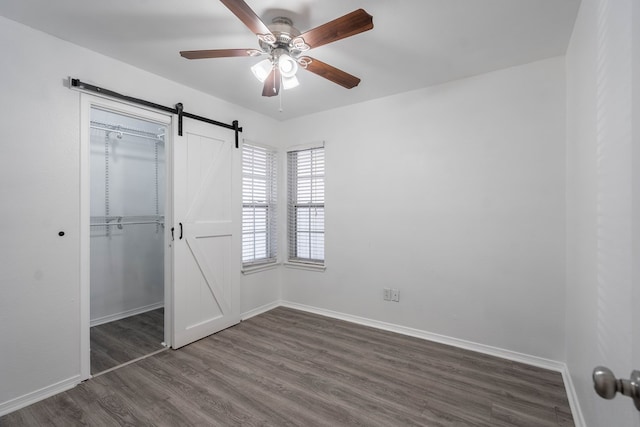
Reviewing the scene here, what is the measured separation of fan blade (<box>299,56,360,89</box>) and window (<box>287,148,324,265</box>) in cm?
166

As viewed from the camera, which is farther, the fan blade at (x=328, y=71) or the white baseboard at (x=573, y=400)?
the fan blade at (x=328, y=71)

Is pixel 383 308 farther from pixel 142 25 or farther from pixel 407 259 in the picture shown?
pixel 142 25

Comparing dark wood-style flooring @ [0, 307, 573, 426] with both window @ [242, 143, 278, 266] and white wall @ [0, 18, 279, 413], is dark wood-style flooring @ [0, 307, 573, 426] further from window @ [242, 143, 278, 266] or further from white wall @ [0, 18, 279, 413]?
window @ [242, 143, 278, 266]

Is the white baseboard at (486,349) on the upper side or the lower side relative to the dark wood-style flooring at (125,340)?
upper

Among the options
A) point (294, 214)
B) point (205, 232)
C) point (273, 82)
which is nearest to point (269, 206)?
point (294, 214)

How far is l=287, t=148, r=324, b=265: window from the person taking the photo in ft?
12.9

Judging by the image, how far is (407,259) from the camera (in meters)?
3.21

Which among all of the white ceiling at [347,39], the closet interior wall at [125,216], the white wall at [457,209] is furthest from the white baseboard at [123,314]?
the white ceiling at [347,39]

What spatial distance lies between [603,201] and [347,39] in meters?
1.88

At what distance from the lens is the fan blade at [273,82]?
7.02 ft

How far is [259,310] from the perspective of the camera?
391cm

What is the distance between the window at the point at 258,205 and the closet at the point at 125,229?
1.17m

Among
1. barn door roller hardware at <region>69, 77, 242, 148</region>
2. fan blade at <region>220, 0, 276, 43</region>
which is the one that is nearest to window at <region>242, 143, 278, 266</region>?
barn door roller hardware at <region>69, 77, 242, 148</region>

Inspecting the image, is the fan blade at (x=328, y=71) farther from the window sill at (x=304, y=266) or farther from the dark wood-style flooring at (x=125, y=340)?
the dark wood-style flooring at (x=125, y=340)
